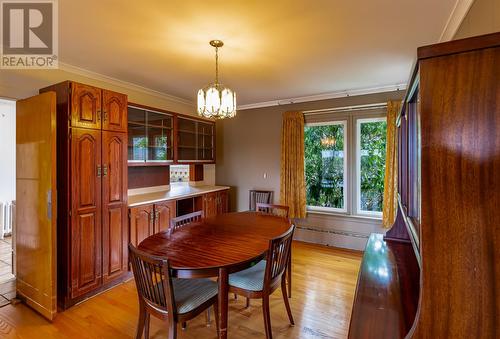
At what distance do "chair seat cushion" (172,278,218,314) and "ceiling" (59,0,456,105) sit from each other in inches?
80.6

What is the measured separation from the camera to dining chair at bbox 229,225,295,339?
182 centimetres

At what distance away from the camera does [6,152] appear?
4637 millimetres

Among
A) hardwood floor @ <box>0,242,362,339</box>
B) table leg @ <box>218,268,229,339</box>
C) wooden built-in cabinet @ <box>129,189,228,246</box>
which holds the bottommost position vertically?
hardwood floor @ <box>0,242,362,339</box>

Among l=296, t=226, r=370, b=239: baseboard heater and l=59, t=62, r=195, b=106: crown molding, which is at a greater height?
l=59, t=62, r=195, b=106: crown molding

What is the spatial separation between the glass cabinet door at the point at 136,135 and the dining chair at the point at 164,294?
6.76 ft

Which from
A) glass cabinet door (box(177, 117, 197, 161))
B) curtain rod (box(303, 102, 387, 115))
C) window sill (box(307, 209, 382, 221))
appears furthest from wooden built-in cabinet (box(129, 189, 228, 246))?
curtain rod (box(303, 102, 387, 115))

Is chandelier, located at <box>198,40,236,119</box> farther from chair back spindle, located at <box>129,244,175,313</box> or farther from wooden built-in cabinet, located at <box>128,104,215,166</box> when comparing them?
wooden built-in cabinet, located at <box>128,104,215,166</box>

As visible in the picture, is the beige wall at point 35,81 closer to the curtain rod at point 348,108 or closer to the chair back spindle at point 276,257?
the curtain rod at point 348,108

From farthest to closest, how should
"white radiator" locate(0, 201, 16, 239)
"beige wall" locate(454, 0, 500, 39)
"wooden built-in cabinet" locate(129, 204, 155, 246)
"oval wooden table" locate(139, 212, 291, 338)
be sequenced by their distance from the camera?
"white radiator" locate(0, 201, 16, 239) → "wooden built-in cabinet" locate(129, 204, 155, 246) → "oval wooden table" locate(139, 212, 291, 338) → "beige wall" locate(454, 0, 500, 39)

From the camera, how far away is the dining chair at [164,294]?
151 centimetres

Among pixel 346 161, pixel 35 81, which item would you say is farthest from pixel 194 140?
pixel 346 161

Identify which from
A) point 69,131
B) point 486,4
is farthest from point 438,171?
point 69,131

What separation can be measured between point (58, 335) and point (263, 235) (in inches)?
73.8

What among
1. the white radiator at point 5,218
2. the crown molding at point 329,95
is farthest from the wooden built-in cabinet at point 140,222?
the white radiator at point 5,218
